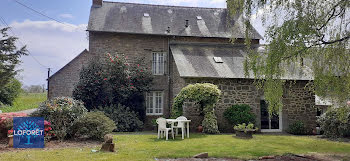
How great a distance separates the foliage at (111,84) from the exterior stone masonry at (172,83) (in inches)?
42.6

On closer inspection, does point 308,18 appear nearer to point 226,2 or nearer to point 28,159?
point 226,2

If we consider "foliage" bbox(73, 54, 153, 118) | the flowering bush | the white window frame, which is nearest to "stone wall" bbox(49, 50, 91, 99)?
"foliage" bbox(73, 54, 153, 118)

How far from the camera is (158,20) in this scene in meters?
16.4

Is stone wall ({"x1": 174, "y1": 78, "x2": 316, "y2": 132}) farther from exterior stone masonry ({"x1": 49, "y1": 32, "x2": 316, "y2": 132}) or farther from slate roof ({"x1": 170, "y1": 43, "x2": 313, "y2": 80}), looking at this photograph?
slate roof ({"x1": 170, "y1": 43, "x2": 313, "y2": 80})

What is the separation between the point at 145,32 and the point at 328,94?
9992mm

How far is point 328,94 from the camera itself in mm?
7867

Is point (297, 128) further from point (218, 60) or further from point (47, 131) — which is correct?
point (47, 131)

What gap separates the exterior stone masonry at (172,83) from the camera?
12836 mm

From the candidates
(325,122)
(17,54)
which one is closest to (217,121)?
(325,122)

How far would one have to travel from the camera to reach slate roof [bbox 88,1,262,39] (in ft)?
50.2

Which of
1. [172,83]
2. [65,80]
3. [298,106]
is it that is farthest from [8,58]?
[298,106]

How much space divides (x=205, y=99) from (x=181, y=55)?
360cm

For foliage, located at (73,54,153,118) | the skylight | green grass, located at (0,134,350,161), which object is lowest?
green grass, located at (0,134,350,161)

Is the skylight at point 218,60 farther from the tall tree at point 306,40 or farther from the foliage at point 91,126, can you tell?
the foliage at point 91,126
